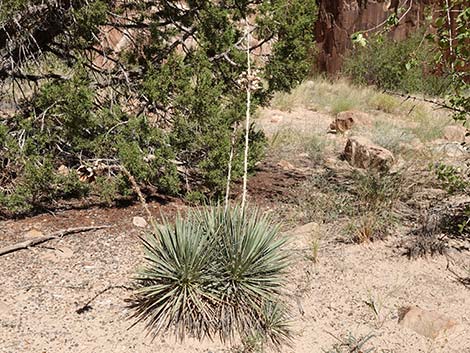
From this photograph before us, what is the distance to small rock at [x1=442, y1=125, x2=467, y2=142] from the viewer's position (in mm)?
9664

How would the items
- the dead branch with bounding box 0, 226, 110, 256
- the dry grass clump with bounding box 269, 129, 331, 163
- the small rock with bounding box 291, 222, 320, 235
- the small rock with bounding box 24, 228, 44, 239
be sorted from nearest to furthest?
the dead branch with bounding box 0, 226, 110, 256, the small rock with bounding box 24, 228, 44, 239, the small rock with bounding box 291, 222, 320, 235, the dry grass clump with bounding box 269, 129, 331, 163

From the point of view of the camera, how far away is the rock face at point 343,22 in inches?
793

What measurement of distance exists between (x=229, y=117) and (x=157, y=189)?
3.66ft

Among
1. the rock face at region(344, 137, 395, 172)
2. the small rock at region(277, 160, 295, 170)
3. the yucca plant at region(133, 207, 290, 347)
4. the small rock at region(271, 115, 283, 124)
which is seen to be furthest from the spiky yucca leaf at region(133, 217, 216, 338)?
the small rock at region(271, 115, 283, 124)

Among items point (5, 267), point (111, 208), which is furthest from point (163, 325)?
point (111, 208)

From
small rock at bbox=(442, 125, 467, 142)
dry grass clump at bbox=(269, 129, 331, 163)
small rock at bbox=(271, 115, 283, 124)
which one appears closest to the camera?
dry grass clump at bbox=(269, 129, 331, 163)

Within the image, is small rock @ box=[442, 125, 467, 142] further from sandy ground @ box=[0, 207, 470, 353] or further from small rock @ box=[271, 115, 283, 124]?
sandy ground @ box=[0, 207, 470, 353]

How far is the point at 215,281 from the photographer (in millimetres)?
3441

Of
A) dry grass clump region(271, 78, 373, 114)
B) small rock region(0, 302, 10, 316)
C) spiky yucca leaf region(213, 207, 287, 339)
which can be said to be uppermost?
spiky yucca leaf region(213, 207, 287, 339)

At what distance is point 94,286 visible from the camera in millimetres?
4000

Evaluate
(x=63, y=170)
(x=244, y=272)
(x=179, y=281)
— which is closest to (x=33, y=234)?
(x=63, y=170)

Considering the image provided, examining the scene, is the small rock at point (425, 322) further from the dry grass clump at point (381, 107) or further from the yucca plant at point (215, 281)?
the dry grass clump at point (381, 107)

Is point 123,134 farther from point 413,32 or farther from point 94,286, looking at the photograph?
point 413,32

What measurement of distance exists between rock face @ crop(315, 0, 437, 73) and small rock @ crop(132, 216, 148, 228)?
15681 millimetres
